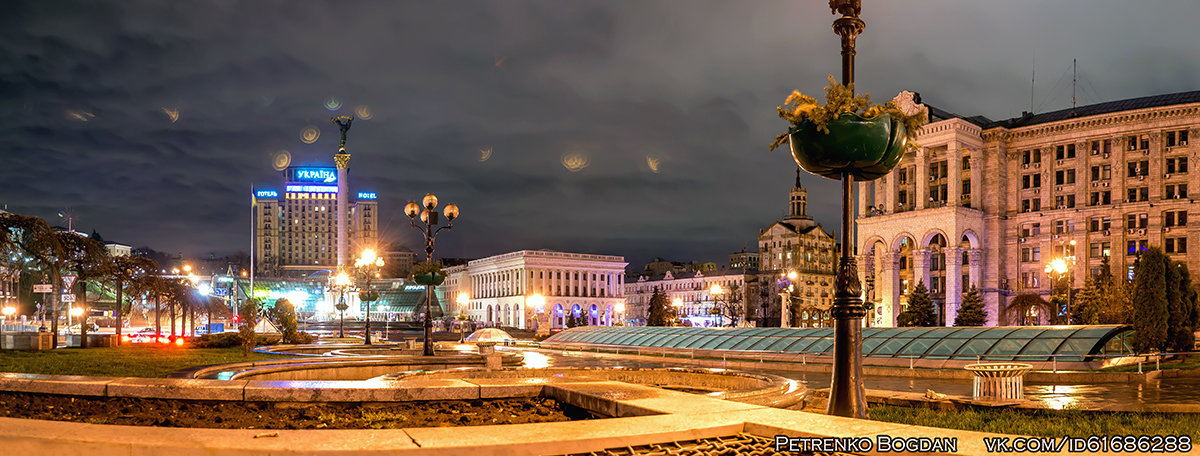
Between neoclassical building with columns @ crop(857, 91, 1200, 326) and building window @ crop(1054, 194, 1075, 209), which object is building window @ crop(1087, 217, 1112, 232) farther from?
building window @ crop(1054, 194, 1075, 209)

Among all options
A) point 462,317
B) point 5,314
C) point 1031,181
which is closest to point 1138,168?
point 1031,181

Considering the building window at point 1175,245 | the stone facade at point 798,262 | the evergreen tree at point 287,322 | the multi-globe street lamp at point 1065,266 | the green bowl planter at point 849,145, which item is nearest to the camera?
the green bowl planter at point 849,145

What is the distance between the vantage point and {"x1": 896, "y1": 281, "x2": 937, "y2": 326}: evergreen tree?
73500 millimetres

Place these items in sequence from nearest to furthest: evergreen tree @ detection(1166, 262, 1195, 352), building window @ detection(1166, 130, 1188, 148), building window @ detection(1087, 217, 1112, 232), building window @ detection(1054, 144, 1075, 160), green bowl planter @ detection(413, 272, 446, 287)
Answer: green bowl planter @ detection(413, 272, 446, 287)
evergreen tree @ detection(1166, 262, 1195, 352)
building window @ detection(1166, 130, 1188, 148)
building window @ detection(1087, 217, 1112, 232)
building window @ detection(1054, 144, 1075, 160)

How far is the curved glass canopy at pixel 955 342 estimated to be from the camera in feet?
102

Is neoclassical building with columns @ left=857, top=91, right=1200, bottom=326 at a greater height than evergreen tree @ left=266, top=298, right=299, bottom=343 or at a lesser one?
greater

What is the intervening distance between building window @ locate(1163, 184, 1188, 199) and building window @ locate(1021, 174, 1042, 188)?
35.1 feet

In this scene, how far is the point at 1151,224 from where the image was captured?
76.1 metres

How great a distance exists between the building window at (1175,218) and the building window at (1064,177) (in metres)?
8.53

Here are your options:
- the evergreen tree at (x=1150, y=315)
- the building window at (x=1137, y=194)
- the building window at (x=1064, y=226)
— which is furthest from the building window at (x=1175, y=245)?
the evergreen tree at (x=1150, y=315)

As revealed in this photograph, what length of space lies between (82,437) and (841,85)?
7.99 meters

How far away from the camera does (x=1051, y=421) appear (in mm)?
10141

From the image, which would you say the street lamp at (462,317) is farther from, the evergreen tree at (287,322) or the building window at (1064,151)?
the building window at (1064,151)

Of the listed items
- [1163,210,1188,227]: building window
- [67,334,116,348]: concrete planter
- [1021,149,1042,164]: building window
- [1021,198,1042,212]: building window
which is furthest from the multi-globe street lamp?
[67,334,116,348]: concrete planter
